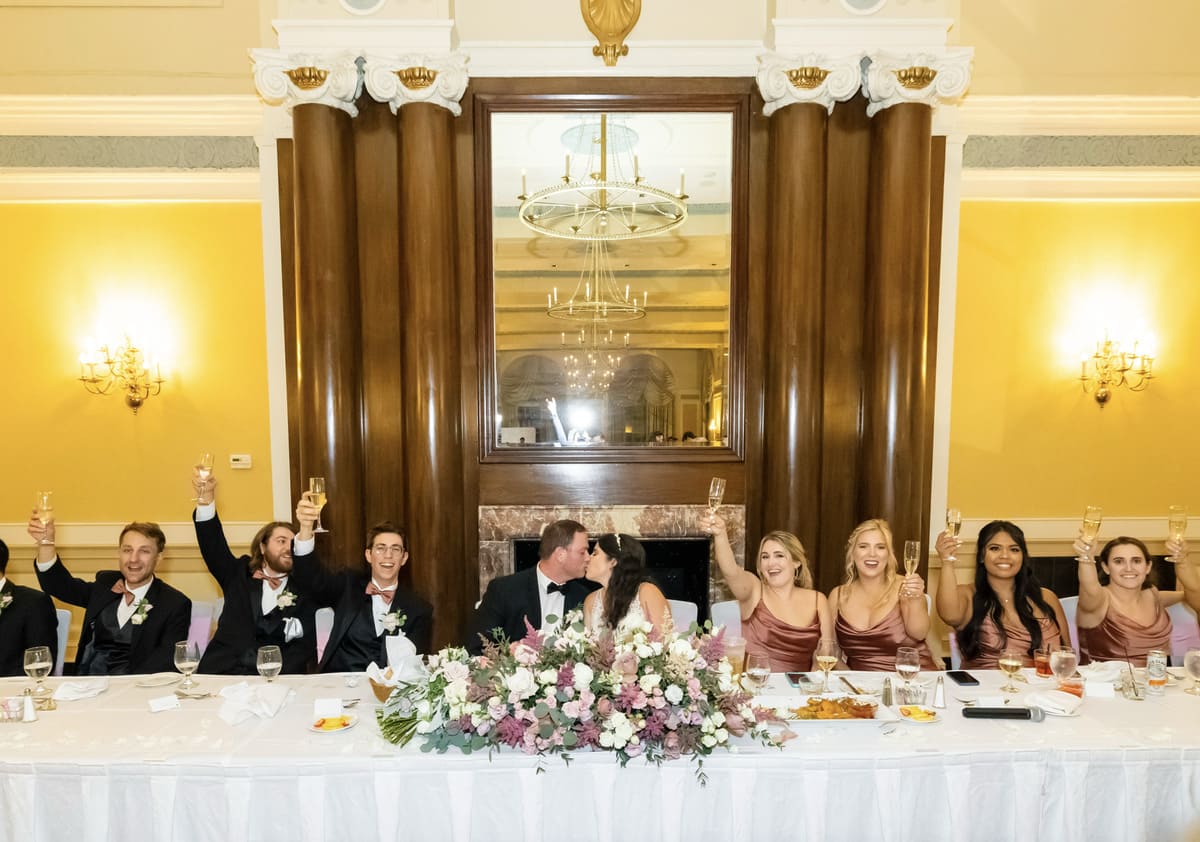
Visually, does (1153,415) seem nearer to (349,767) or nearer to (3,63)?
(349,767)

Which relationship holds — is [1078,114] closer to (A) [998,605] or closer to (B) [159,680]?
(A) [998,605]

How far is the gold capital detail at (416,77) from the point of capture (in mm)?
4309

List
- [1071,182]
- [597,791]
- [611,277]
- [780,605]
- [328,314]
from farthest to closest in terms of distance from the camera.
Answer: [1071,182] → [611,277] → [328,314] → [780,605] → [597,791]

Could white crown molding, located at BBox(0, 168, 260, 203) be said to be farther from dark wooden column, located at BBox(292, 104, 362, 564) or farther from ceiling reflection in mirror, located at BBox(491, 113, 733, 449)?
ceiling reflection in mirror, located at BBox(491, 113, 733, 449)

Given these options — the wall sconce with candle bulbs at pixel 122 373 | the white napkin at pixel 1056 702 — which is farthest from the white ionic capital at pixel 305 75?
the white napkin at pixel 1056 702

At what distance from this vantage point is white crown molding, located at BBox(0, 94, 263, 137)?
16.1ft

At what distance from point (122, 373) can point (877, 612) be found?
4.87 metres

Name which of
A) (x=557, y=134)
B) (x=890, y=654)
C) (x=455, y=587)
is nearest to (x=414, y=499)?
(x=455, y=587)

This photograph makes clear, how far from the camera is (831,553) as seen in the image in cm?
464

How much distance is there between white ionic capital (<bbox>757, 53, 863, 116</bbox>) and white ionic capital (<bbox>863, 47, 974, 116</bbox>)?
11 centimetres

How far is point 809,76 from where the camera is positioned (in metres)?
4.35

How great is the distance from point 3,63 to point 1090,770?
6687 millimetres

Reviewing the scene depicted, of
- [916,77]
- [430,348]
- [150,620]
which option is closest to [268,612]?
[150,620]

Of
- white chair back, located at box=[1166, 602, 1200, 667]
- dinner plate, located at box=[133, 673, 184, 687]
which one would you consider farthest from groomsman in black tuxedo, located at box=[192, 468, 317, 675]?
white chair back, located at box=[1166, 602, 1200, 667]
